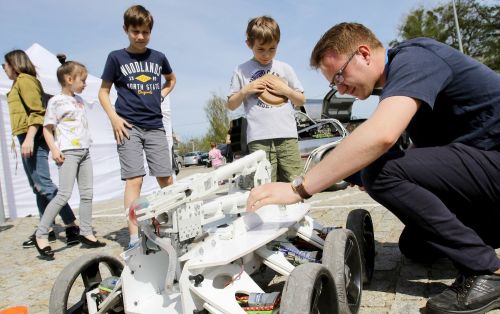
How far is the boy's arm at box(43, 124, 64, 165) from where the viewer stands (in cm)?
406

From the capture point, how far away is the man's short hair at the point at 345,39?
6.43 feet

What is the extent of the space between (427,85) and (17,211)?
7317 millimetres

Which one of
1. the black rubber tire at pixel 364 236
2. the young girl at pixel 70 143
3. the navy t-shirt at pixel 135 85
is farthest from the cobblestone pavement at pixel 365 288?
the navy t-shirt at pixel 135 85

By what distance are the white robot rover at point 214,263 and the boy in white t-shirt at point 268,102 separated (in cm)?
103

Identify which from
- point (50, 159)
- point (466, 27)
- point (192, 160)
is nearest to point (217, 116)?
point (192, 160)

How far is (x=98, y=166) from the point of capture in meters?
8.60

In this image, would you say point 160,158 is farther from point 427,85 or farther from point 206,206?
point 427,85

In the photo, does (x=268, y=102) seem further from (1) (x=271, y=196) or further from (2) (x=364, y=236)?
(1) (x=271, y=196)

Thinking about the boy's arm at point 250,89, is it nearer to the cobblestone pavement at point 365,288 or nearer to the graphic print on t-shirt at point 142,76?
the graphic print on t-shirt at point 142,76

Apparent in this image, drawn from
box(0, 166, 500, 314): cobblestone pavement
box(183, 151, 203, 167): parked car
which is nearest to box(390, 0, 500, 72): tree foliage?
box(183, 151, 203, 167): parked car

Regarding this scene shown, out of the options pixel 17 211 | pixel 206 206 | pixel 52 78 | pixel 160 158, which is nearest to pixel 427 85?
pixel 206 206

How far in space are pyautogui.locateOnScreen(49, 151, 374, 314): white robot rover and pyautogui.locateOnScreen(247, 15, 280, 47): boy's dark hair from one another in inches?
49.8

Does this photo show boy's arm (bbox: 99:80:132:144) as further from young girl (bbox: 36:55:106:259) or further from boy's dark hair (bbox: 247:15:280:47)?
boy's dark hair (bbox: 247:15:280:47)

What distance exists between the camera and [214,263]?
63.3 inches
